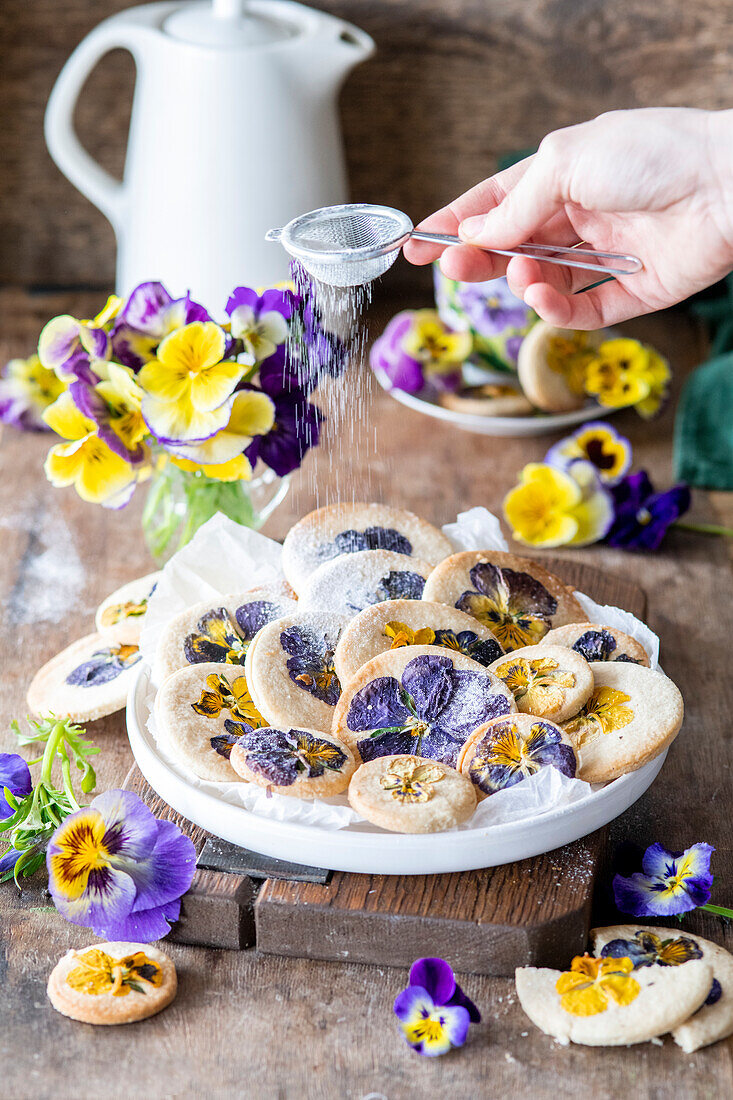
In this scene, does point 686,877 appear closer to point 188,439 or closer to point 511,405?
point 188,439

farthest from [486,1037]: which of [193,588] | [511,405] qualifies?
[511,405]

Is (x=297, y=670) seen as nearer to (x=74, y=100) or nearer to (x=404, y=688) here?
(x=404, y=688)

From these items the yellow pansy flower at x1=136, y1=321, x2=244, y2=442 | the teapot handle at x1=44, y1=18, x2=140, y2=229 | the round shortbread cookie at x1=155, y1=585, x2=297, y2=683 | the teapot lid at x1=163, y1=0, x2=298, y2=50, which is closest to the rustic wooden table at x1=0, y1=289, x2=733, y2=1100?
the round shortbread cookie at x1=155, y1=585, x2=297, y2=683

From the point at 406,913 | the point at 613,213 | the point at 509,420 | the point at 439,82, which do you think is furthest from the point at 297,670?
the point at 439,82

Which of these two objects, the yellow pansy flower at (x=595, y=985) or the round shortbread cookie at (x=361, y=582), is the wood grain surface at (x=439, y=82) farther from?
the yellow pansy flower at (x=595, y=985)

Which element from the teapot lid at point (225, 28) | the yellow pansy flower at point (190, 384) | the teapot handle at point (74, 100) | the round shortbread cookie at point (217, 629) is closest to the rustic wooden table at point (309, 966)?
the round shortbread cookie at point (217, 629)

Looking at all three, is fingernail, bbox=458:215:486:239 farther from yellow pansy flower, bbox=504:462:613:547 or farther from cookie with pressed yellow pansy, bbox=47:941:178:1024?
cookie with pressed yellow pansy, bbox=47:941:178:1024
